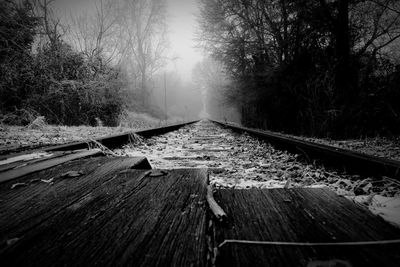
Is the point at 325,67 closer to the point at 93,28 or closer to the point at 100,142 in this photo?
the point at 100,142

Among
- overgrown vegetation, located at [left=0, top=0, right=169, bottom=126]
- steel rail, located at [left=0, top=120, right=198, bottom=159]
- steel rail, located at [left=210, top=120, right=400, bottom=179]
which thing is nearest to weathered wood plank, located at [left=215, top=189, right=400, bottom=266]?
steel rail, located at [left=210, top=120, right=400, bottom=179]

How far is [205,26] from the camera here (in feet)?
40.0

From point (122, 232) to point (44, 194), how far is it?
51 centimetres

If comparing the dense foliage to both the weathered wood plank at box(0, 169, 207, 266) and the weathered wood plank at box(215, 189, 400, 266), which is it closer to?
the weathered wood plank at box(0, 169, 207, 266)

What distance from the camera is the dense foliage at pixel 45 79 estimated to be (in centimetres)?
650

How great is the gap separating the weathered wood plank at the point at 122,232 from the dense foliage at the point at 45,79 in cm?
686

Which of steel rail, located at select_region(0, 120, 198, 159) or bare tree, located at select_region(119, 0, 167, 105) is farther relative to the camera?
bare tree, located at select_region(119, 0, 167, 105)

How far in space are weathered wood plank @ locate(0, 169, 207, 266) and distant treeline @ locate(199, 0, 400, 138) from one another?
14.4ft

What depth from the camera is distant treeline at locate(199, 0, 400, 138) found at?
4.81 meters

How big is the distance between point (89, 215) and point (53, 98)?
7950 millimetres

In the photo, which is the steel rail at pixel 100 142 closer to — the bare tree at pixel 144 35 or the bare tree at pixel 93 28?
the bare tree at pixel 93 28

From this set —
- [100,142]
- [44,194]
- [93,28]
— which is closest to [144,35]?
[93,28]

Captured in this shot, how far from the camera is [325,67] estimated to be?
21.3 ft

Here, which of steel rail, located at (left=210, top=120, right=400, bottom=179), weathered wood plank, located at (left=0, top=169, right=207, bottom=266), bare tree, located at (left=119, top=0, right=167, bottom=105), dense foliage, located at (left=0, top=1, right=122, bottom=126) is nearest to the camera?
weathered wood plank, located at (left=0, top=169, right=207, bottom=266)
